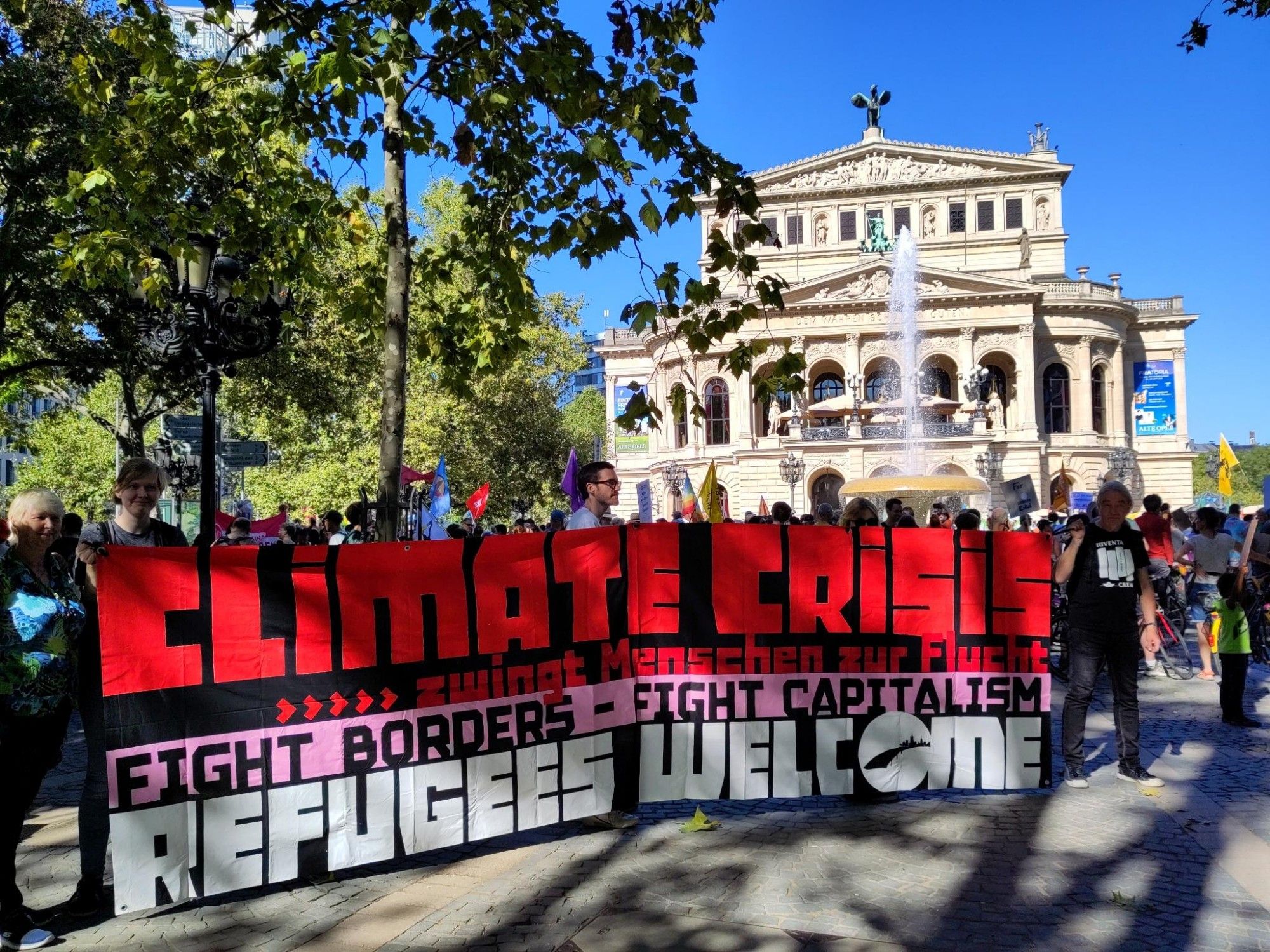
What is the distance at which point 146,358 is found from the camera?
16484mm

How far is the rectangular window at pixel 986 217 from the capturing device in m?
61.7

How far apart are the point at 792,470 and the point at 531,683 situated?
4267cm

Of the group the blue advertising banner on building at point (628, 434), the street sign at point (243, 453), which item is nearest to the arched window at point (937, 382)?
the blue advertising banner on building at point (628, 434)

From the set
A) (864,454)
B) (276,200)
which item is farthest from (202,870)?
(864,454)

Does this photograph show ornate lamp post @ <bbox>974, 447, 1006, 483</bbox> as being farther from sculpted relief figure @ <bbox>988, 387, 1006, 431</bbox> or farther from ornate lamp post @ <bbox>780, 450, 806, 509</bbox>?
ornate lamp post @ <bbox>780, 450, 806, 509</bbox>

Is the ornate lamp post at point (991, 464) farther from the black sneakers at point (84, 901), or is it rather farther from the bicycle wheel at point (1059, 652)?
the black sneakers at point (84, 901)

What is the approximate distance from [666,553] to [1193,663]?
28.9 ft

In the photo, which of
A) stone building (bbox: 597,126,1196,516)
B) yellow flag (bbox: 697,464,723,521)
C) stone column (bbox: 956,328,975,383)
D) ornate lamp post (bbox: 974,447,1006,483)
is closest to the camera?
yellow flag (bbox: 697,464,723,521)

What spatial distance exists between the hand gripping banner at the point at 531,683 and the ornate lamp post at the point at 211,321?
3061mm

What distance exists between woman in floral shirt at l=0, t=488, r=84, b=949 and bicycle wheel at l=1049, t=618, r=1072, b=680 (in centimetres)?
711

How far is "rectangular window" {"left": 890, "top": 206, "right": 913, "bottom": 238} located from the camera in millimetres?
61781

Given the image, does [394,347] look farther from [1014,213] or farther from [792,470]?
[1014,213]

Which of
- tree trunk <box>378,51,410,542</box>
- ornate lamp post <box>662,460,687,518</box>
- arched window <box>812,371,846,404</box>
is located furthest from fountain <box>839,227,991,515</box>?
tree trunk <box>378,51,410,542</box>

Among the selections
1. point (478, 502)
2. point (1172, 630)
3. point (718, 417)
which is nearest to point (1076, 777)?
point (1172, 630)
